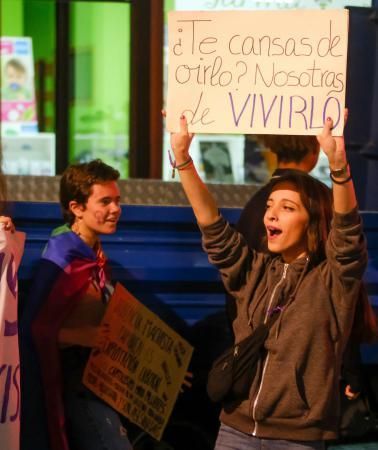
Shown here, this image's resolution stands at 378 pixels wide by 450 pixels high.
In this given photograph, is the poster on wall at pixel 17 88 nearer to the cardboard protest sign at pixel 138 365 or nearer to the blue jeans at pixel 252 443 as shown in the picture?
the cardboard protest sign at pixel 138 365

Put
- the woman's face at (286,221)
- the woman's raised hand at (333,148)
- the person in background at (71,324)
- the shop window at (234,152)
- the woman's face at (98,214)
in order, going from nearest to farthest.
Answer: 1. the woman's raised hand at (333,148)
2. the woman's face at (286,221)
3. the person in background at (71,324)
4. the woman's face at (98,214)
5. the shop window at (234,152)

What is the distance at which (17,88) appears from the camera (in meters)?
9.43

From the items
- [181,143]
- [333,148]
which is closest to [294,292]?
[333,148]

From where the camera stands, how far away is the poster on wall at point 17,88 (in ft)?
30.7

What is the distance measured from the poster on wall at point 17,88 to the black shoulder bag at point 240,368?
599cm

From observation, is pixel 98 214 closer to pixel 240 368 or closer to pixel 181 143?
pixel 181 143

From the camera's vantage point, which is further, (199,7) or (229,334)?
(199,7)

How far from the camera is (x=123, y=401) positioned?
428 cm

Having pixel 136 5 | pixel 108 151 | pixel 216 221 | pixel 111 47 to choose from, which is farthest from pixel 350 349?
pixel 111 47

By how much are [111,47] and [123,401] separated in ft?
20.0

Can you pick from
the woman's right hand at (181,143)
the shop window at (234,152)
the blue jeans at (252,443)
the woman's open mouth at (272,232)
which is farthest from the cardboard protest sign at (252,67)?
the shop window at (234,152)

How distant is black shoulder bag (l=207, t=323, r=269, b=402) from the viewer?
141 inches

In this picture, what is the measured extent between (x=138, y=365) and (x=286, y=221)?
1.02 meters

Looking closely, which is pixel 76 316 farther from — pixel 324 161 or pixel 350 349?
pixel 324 161
